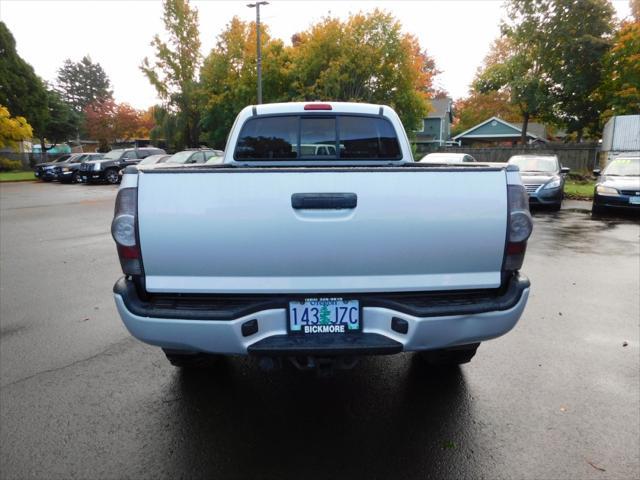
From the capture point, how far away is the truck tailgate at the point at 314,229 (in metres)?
2.30

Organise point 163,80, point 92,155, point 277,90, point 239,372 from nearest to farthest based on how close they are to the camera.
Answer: point 239,372
point 92,155
point 277,90
point 163,80

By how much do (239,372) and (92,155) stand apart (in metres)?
28.7

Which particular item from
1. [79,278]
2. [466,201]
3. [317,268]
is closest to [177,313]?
[317,268]

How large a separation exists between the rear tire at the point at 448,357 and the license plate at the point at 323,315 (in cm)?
→ 117

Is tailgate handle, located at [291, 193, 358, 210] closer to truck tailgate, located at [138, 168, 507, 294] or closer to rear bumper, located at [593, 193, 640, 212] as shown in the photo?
truck tailgate, located at [138, 168, 507, 294]

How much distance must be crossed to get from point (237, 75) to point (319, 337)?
3854 cm

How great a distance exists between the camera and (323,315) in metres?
2.43

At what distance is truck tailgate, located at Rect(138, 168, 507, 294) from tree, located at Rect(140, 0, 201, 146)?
45.3m

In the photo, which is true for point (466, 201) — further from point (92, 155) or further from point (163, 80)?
point (163, 80)

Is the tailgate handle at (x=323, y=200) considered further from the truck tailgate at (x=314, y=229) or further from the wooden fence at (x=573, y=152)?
the wooden fence at (x=573, y=152)

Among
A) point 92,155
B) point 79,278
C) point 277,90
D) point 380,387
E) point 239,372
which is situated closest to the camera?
point 380,387

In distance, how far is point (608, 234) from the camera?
32.0 ft

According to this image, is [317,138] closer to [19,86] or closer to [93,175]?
[93,175]

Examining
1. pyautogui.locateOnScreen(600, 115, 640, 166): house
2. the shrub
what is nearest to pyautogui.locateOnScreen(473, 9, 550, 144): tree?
pyautogui.locateOnScreen(600, 115, 640, 166): house
